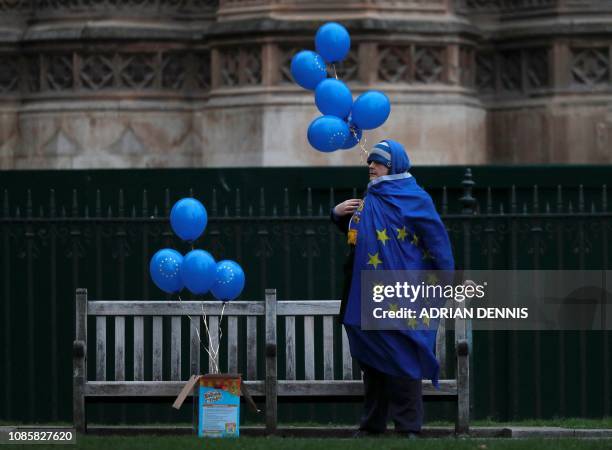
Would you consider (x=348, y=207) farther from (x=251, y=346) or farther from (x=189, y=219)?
(x=251, y=346)

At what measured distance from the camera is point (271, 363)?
11.0 metres

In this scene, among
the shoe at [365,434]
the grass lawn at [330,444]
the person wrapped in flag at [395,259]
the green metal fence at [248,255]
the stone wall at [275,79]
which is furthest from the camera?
the stone wall at [275,79]

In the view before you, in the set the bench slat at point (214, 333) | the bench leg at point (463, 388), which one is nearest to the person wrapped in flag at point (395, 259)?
the bench leg at point (463, 388)

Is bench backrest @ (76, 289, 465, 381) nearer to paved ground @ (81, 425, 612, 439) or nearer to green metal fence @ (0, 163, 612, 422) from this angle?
paved ground @ (81, 425, 612, 439)

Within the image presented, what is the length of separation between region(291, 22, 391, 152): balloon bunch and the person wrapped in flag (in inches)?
16.7

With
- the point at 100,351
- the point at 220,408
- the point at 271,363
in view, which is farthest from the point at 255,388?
the point at 100,351

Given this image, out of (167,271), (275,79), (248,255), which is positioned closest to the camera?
(167,271)

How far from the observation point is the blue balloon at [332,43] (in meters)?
11.4

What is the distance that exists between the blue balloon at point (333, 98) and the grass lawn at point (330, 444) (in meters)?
1.93

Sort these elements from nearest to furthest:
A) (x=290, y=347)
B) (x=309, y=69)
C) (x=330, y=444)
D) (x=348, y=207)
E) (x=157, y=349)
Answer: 1. (x=330, y=444)
2. (x=348, y=207)
3. (x=157, y=349)
4. (x=290, y=347)
5. (x=309, y=69)

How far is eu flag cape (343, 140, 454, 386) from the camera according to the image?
34.7 ft

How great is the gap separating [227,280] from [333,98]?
1.20 metres

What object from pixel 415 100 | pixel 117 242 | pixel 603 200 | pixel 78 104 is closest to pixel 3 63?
pixel 78 104

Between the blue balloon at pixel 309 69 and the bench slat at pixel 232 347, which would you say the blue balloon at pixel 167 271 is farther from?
the blue balloon at pixel 309 69
